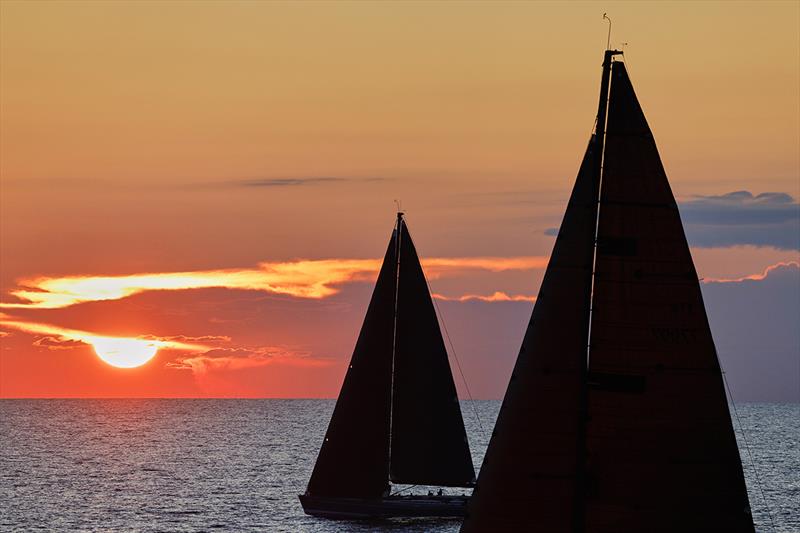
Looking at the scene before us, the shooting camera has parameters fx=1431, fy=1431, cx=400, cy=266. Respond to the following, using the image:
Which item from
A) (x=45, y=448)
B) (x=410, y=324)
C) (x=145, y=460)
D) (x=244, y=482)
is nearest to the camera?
(x=410, y=324)

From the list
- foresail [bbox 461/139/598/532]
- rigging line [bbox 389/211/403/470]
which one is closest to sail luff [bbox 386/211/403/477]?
rigging line [bbox 389/211/403/470]

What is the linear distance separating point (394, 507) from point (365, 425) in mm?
4034

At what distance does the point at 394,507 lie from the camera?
66312 millimetres

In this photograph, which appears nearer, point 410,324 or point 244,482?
point 410,324

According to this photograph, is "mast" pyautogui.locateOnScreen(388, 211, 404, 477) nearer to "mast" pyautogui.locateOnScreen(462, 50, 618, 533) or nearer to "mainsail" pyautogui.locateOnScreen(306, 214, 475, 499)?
"mainsail" pyautogui.locateOnScreen(306, 214, 475, 499)

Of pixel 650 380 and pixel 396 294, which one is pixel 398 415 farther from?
pixel 650 380

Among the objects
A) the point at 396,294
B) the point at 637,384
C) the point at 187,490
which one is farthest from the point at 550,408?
the point at 187,490

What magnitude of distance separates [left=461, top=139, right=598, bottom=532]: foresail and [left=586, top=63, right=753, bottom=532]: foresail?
Answer: 0.65 m

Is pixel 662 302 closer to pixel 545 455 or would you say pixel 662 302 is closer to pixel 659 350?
pixel 659 350

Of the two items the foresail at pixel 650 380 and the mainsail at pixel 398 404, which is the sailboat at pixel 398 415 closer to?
the mainsail at pixel 398 404

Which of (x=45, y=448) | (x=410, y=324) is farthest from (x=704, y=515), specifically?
(x=45, y=448)

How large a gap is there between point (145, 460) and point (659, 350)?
136 metres

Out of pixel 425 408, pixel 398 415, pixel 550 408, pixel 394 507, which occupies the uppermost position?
pixel 425 408

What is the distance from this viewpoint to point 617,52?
32031 mm
